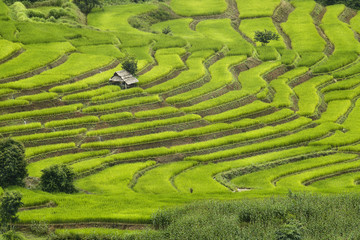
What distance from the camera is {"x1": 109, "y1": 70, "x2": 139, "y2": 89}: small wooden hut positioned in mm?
62000

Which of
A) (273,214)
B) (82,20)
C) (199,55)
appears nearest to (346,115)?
(199,55)

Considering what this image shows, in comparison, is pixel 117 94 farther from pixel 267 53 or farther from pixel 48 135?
pixel 267 53

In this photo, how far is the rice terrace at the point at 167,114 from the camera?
3653 centimetres

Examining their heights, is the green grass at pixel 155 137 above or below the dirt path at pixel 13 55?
below

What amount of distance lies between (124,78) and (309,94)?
883 inches

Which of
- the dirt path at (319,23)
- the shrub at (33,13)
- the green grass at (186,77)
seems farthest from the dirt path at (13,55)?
the dirt path at (319,23)

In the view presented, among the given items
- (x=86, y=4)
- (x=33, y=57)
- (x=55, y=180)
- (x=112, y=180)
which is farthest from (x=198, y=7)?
(x=55, y=180)

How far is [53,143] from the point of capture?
49531 mm

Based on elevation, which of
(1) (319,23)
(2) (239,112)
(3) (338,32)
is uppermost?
(1) (319,23)

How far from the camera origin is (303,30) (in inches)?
3644

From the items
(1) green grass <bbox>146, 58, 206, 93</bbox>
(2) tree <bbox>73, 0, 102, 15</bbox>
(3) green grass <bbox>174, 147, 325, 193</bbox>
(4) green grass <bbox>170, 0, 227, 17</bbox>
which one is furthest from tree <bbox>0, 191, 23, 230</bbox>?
(4) green grass <bbox>170, 0, 227, 17</bbox>

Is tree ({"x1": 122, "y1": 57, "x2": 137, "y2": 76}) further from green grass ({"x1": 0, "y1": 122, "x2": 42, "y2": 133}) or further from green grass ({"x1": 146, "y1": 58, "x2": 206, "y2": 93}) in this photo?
green grass ({"x1": 0, "y1": 122, "x2": 42, "y2": 133})

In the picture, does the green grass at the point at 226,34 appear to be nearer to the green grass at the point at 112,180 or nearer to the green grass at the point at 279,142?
the green grass at the point at 279,142

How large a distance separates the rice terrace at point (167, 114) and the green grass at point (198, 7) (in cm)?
706
